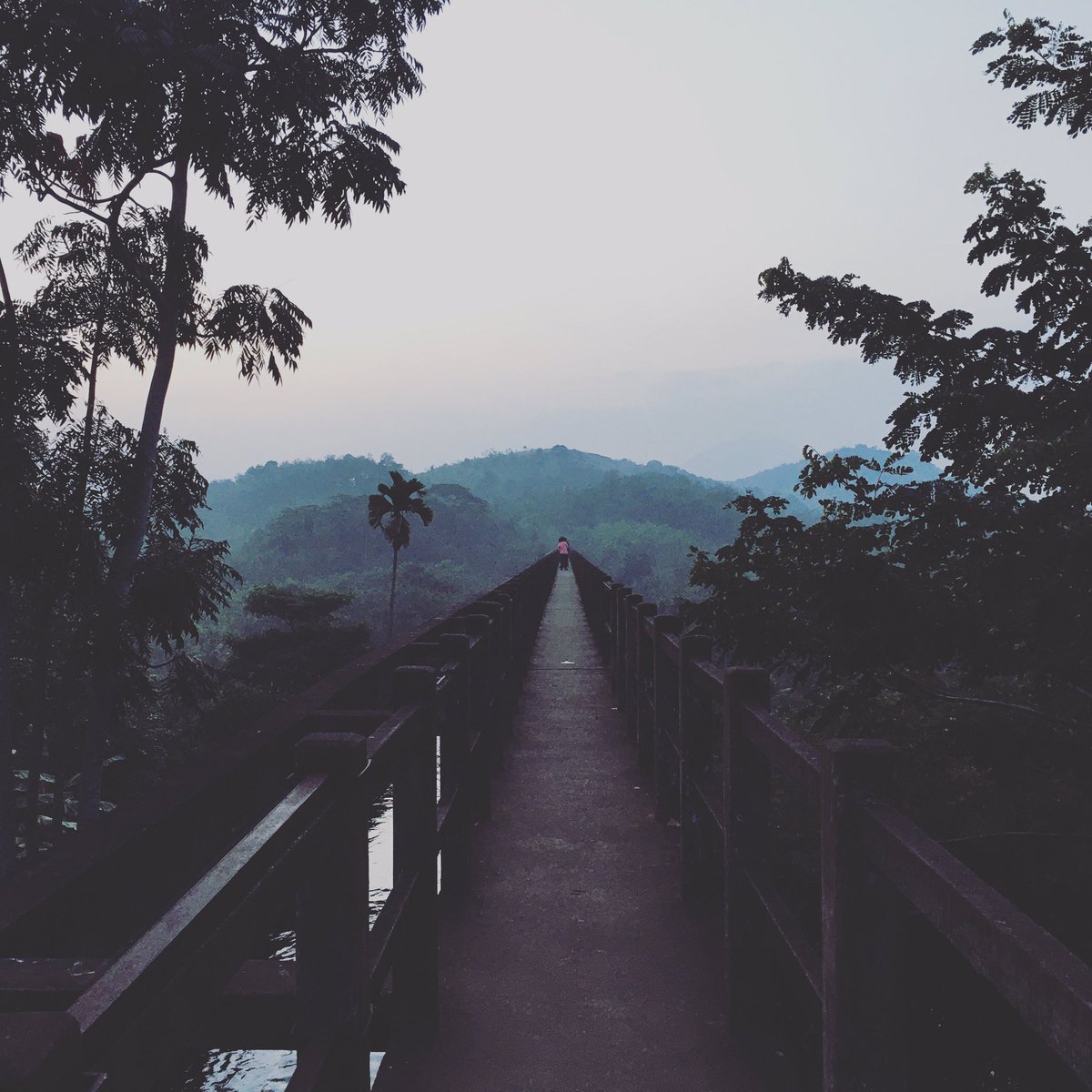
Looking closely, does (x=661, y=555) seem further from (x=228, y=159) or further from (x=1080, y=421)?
(x=1080, y=421)

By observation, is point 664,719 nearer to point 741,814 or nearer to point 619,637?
point 741,814

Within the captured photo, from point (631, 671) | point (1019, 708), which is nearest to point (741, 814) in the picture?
point (1019, 708)

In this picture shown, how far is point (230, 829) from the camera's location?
10.2 ft

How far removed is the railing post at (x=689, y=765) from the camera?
14.3ft

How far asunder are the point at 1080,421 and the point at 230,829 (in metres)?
5.65

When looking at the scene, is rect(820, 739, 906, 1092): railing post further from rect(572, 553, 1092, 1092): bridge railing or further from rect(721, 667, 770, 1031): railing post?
rect(721, 667, 770, 1031): railing post

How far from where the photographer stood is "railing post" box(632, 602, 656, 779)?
21.4 feet

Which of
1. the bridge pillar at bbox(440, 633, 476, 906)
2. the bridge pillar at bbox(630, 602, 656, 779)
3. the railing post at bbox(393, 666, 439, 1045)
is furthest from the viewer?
the bridge pillar at bbox(630, 602, 656, 779)

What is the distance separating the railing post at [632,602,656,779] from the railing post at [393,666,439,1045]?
326 centimetres

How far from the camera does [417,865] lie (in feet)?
10.5

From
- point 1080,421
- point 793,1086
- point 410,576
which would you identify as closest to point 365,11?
point 1080,421

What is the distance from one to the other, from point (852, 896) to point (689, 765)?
2.35 m

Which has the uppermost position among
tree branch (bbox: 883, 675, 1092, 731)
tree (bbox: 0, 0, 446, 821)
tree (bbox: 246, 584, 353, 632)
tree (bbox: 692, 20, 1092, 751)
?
tree (bbox: 0, 0, 446, 821)

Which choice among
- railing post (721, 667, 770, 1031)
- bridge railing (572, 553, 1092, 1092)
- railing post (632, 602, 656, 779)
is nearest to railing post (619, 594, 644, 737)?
railing post (632, 602, 656, 779)
